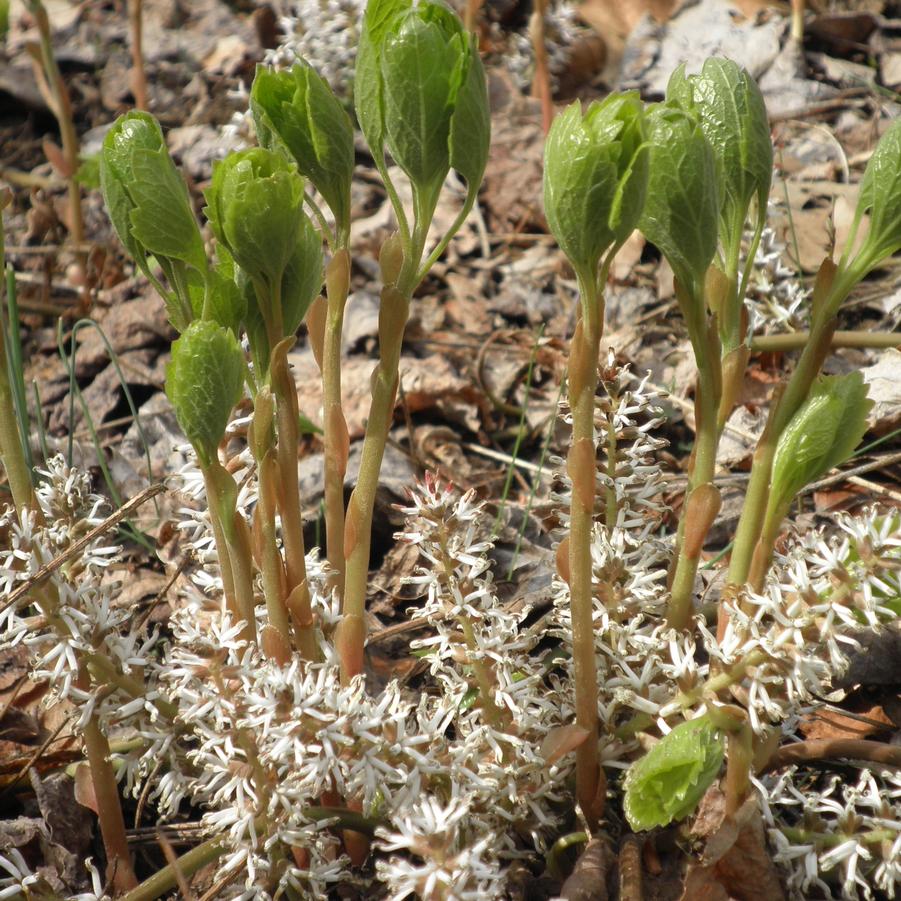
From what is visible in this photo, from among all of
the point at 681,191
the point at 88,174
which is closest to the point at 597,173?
the point at 681,191

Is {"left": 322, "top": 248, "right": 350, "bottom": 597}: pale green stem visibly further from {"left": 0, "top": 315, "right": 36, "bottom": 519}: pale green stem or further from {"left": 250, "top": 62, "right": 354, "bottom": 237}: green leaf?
{"left": 0, "top": 315, "right": 36, "bottom": 519}: pale green stem

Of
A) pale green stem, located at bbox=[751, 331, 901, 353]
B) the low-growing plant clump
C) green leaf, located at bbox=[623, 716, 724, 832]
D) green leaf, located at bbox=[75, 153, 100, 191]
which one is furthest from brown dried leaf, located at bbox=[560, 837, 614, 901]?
green leaf, located at bbox=[75, 153, 100, 191]

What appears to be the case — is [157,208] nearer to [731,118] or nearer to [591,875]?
[731,118]

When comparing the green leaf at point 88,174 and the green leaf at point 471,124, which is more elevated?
the green leaf at point 471,124

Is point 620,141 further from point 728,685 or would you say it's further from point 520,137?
point 520,137

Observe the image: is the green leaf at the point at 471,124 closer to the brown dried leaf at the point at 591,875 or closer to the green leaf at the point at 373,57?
the green leaf at the point at 373,57

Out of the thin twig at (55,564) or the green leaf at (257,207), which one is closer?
the green leaf at (257,207)

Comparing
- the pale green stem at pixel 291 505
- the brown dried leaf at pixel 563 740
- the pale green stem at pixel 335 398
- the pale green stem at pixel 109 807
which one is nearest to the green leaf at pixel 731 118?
the pale green stem at pixel 335 398
